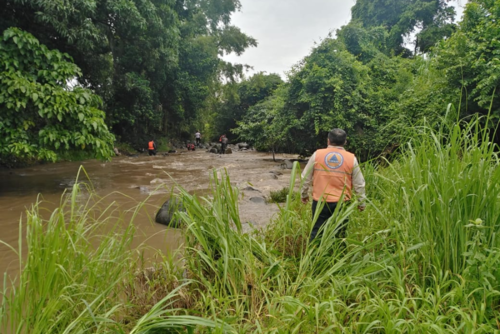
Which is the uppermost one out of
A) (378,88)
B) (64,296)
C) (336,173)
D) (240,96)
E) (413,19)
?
(413,19)

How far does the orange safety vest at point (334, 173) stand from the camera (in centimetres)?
292

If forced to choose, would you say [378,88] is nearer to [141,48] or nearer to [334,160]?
[141,48]

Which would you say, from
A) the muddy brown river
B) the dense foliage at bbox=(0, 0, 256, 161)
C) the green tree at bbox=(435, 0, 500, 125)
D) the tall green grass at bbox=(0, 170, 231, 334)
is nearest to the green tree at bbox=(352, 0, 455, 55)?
the dense foliage at bbox=(0, 0, 256, 161)

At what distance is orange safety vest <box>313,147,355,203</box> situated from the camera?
115 inches

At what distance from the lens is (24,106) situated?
17.4ft

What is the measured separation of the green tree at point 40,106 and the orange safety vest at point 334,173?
4.96 m

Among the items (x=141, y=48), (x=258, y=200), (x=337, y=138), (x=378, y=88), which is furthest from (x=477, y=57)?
(x=141, y=48)

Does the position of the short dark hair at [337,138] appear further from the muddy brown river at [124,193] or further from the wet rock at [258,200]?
the wet rock at [258,200]

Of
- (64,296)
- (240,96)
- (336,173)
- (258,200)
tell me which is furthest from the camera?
(240,96)

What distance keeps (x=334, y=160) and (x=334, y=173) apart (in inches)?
4.9

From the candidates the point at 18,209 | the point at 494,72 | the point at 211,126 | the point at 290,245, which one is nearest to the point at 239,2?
the point at 211,126

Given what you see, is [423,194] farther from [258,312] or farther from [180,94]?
[180,94]

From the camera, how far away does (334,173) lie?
2938 mm

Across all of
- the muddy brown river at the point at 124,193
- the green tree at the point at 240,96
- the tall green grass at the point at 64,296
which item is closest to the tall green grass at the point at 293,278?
the tall green grass at the point at 64,296
